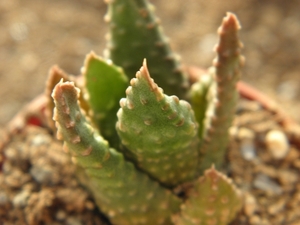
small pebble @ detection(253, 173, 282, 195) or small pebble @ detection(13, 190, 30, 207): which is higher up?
small pebble @ detection(253, 173, 282, 195)

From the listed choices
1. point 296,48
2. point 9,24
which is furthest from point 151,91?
point 9,24

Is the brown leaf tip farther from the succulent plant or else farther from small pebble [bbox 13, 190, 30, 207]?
small pebble [bbox 13, 190, 30, 207]

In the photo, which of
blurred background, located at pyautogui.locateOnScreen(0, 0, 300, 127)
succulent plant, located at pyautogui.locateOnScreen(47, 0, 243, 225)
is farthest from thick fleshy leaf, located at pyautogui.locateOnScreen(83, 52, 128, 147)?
blurred background, located at pyautogui.locateOnScreen(0, 0, 300, 127)

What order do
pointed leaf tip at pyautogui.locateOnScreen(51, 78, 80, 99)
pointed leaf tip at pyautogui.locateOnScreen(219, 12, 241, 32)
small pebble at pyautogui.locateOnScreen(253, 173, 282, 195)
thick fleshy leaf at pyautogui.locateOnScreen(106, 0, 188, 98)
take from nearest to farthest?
pointed leaf tip at pyautogui.locateOnScreen(51, 78, 80, 99) < pointed leaf tip at pyautogui.locateOnScreen(219, 12, 241, 32) < thick fleshy leaf at pyautogui.locateOnScreen(106, 0, 188, 98) < small pebble at pyautogui.locateOnScreen(253, 173, 282, 195)

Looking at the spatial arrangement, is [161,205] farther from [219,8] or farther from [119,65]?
[219,8]

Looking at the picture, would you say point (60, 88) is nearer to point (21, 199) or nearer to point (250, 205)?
point (21, 199)

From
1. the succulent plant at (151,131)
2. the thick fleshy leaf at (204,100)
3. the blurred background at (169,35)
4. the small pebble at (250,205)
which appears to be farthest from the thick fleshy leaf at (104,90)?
the blurred background at (169,35)

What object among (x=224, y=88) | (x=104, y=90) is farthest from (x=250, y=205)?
(x=104, y=90)
